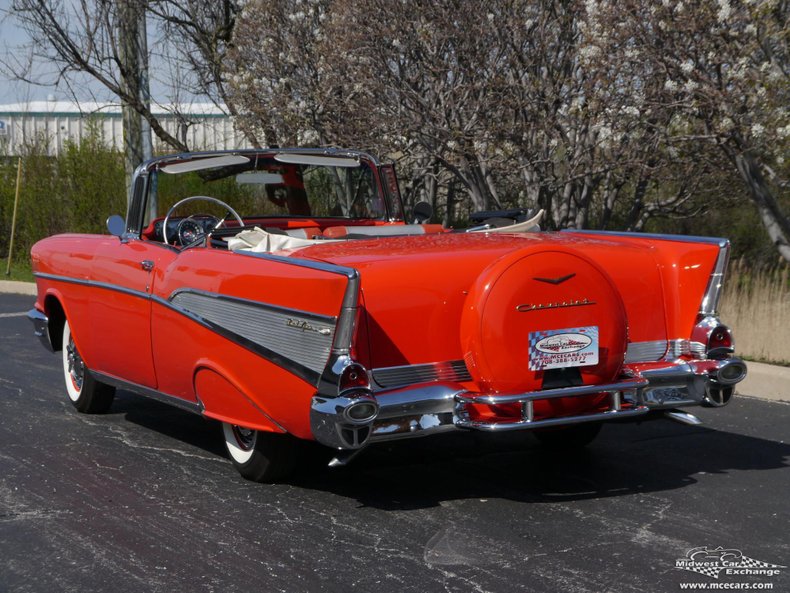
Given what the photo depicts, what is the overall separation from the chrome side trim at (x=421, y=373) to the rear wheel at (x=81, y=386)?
116 inches

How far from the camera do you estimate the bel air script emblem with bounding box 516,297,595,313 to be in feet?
16.4

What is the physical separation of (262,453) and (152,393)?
1.05 meters

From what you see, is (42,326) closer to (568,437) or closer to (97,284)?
(97,284)

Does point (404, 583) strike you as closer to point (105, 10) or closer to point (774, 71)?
point (774, 71)

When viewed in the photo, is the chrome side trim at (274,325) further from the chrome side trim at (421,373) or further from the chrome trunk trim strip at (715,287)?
the chrome trunk trim strip at (715,287)

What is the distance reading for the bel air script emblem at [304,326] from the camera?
4.79 metres

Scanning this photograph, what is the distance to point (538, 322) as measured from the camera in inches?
198

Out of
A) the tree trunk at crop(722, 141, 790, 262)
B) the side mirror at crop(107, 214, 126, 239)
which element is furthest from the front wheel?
the tree trunk at crop(722, 141, 790, 262)

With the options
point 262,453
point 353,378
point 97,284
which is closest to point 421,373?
point 353,378

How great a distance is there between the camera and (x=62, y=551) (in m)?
4.67

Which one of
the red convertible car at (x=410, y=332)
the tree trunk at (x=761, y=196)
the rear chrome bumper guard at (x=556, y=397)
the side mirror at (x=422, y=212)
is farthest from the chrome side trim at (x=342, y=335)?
the tree trunk at (x=761, y=196)

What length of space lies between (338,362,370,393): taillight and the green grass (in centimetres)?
1450

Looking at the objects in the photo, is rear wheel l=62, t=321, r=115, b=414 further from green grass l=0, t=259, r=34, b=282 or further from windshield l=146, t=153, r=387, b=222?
green grass l=0, t=259, r=34, b=282

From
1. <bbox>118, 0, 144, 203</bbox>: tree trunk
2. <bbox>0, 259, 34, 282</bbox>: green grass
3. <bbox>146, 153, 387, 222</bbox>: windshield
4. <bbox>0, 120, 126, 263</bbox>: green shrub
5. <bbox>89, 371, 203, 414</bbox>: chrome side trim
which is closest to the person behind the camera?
<bbox>89, 371, 203, 414</bbox>: chrome side trim
